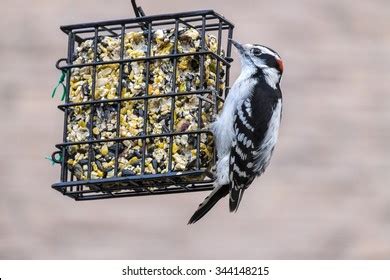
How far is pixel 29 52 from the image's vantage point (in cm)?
1702

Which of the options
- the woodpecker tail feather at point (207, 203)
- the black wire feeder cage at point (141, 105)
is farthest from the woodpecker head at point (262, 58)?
the woodpecker tail feather at point (207, 203)

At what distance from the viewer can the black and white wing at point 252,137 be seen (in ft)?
45.9

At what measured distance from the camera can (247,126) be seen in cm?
1407

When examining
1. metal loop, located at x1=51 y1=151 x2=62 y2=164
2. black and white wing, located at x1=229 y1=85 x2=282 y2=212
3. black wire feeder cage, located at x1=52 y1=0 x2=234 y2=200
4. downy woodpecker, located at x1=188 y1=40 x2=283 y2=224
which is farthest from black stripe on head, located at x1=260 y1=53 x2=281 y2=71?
metal loop, located at x1=51 y1=151 x2=62 y2=164

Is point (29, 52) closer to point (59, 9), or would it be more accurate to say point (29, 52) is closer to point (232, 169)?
point (59, 9)

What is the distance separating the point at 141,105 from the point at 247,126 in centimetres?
64

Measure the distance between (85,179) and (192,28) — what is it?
0.97 m

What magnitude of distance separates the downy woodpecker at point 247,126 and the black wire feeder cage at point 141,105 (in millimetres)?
80

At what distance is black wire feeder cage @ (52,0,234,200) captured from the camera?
44.9ft

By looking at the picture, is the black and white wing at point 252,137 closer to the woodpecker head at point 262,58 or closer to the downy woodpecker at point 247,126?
the downy woodpecker at point 247,126

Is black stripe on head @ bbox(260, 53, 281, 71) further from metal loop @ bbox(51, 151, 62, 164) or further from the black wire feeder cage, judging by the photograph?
metal loop @ bbox(51, 151, 62, 164)

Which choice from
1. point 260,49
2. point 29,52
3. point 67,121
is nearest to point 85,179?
point 67,121
